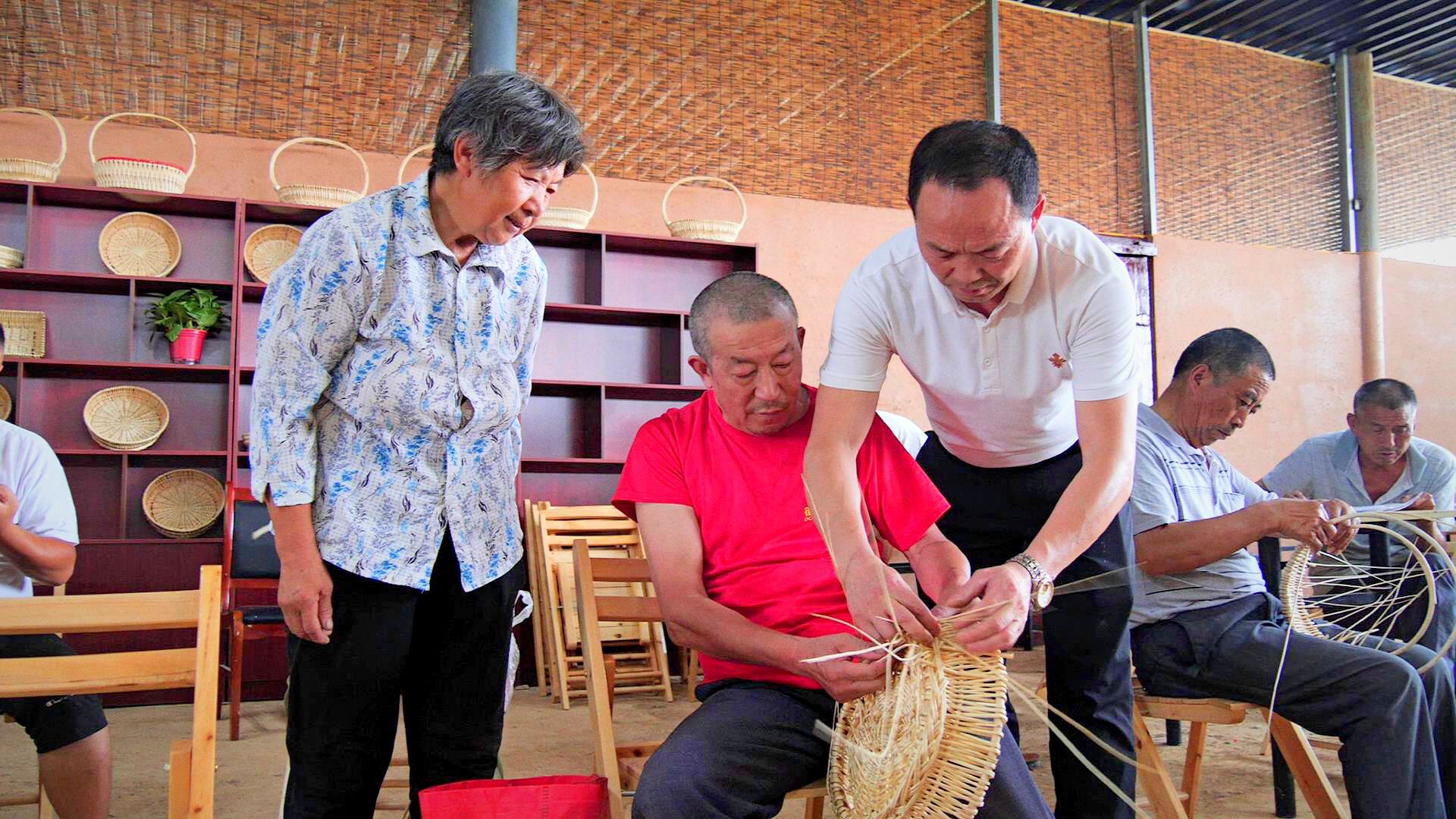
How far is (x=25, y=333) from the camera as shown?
5227mm

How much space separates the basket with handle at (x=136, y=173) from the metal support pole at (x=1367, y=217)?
26.1ft

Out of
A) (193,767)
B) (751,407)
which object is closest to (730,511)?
(751,407)

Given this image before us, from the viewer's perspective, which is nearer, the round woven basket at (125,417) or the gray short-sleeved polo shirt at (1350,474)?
the gray short-sleeved polo shirt at (1350,474)

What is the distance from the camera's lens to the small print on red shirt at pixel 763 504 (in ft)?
6.28

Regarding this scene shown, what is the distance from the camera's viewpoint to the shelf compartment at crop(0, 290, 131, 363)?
5348 mm

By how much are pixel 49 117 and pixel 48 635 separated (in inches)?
152

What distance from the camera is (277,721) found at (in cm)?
462

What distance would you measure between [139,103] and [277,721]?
332 centimetres

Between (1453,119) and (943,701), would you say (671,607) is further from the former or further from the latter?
(1453,119)

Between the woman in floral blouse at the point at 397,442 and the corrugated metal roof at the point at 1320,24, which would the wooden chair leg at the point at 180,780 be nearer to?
the woman in floral blouse at the point at 397,442

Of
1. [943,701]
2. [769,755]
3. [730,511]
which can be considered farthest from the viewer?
[730,511]

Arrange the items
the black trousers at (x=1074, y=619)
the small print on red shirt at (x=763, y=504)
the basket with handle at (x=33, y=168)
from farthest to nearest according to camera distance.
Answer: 1. the basket with handle at (x=33, y=168)
2. the black trousers at (x=1074, y=619)
3. the small print on red shirt at (x=763, y=504)

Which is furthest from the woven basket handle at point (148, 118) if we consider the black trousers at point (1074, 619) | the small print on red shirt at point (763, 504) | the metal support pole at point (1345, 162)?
the metal support pole at point (1345, 162)

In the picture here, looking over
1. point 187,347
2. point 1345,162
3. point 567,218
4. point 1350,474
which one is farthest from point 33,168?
point 1345,162
